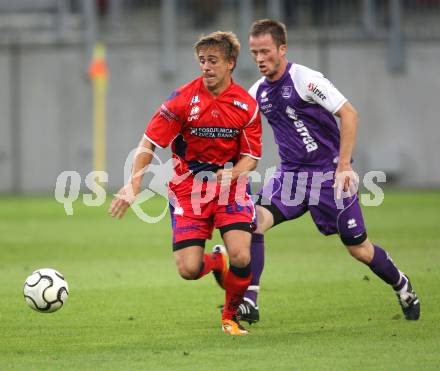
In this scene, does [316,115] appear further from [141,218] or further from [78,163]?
[78,163]

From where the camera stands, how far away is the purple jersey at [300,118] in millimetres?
8719

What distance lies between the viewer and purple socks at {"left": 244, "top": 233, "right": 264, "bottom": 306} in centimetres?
857

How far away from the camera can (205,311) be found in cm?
930

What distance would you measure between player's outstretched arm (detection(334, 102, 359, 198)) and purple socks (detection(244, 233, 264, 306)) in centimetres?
83

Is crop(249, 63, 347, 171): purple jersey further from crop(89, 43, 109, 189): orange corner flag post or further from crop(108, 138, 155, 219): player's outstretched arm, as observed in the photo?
crop(89, 43, 109, 189): orange corner flag post

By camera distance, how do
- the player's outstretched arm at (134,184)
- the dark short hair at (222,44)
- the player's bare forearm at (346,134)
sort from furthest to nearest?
1. the player's bare forearm at (346,134)
2. the dark short hair at (222,44)
3. the player's outstretched arm at (134,184)

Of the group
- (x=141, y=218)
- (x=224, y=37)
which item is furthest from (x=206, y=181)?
(x=141, y=218)

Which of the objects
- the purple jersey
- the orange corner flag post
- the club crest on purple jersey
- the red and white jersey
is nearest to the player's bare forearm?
the purple jersey

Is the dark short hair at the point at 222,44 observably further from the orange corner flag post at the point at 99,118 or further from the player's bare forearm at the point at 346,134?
the orange corner flag post at the point at 99,118

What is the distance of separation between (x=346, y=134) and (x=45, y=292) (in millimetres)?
2544

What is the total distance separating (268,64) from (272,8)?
20.5 metres

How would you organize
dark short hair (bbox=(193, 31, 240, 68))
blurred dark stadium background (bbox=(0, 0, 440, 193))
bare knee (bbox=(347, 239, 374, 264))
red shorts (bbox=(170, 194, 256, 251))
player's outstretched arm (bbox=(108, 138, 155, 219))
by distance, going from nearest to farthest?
player's outstretched arm (bbox=(108, 138, 155, 219)), dark short hair (bbox=(193, 31, 240, 68)), red shorts (bbox=(170, 194, 256, 251)), bare knee (bbox=(347, 239, 374, 264)), blurred dark stadium background (bbox=(0, 0, 440, 193))

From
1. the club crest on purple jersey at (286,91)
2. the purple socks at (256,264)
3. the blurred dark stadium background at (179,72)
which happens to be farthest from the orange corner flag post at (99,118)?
the purple socks at (256,264)

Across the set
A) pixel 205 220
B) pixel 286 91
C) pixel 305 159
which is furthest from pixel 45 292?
pixel 286 91
